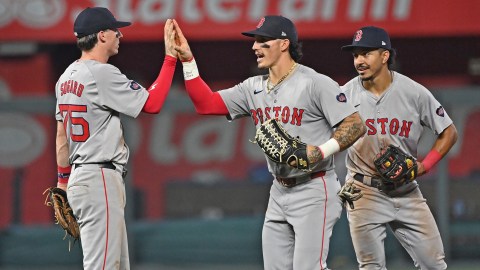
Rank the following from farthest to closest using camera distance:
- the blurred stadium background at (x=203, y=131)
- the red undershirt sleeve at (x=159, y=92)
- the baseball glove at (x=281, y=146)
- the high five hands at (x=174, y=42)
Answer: the blurred stadium background at (x=203, y=131) → the high five hands at (x=174, y=42) → the red undershirt sleeve at (x=159, y=92) → the baseball glove at (x=281, y=146)

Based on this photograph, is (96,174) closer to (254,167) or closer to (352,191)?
(352,191)

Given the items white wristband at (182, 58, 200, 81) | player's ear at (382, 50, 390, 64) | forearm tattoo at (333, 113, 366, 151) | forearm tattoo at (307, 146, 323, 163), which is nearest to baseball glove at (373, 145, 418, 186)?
forearm tattoo at (333, 113, 366, 151)

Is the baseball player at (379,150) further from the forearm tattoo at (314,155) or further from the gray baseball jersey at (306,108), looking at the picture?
the forearm tattoo at (314,155)

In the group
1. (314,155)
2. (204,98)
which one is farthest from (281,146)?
(204,98)

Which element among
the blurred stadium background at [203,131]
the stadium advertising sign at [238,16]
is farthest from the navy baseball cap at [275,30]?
the stadium advertising sign at [238,16]

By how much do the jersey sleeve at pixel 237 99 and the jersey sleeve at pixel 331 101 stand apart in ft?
1.67

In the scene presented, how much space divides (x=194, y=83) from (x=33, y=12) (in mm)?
5167

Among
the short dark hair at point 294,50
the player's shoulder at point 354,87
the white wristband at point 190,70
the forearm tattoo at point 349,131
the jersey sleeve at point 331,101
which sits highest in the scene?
the short dark hair at point 294,50

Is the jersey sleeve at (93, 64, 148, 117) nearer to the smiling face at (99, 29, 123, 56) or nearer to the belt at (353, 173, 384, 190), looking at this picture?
the smiling face at (99, 29, 123, 56)

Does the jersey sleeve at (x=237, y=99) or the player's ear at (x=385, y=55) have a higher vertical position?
the player's ear at (x=385, y=55)

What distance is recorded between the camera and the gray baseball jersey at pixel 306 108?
223 inches

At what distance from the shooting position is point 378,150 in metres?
6.25

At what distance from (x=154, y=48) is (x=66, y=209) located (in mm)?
6557

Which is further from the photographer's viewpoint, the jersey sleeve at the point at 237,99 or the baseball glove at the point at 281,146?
the jersey sleeve at the point at 237,99
